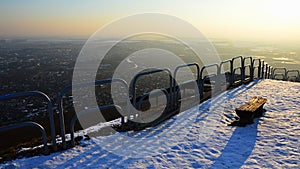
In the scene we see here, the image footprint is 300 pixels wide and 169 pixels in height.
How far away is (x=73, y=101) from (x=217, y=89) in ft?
34.8

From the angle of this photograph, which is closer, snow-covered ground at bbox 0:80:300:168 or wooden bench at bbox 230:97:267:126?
snow-covered ground at bbox 0:80:300:168

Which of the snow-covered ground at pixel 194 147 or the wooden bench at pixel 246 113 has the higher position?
the wooden bench at pixel 246 113

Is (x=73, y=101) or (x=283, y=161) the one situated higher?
(x=283, y=161)

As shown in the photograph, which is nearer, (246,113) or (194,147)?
(194,147)

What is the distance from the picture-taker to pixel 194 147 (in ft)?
13.9

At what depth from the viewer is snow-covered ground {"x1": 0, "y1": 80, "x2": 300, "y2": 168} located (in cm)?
370

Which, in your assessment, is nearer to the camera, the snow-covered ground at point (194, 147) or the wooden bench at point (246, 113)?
the snow-covered ground at point (194, 147)

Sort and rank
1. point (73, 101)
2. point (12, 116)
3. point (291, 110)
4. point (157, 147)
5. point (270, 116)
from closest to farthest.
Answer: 1. point (157, 147)
2. point (270, 116)
3. point (291, 110)
4. point (12, 116)
5. point (73, 101)

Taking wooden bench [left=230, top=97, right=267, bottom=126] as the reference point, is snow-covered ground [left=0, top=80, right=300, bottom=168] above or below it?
below

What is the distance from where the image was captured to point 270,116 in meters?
5.81

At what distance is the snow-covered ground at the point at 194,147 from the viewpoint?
3.70m

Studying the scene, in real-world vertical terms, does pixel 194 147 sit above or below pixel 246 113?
below

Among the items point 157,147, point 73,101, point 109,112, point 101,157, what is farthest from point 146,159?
point 73,101

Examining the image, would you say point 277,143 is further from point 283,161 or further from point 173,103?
point 173,103
